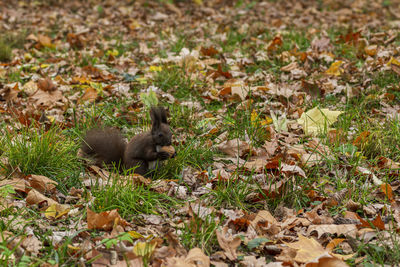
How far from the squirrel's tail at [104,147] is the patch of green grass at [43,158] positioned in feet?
0.49

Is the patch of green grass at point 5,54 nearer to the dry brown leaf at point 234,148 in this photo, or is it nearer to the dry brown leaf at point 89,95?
the dry brown leaf at point 89,95

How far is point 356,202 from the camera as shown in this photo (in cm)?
316

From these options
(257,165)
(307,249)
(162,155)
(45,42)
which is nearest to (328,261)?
(307,249)

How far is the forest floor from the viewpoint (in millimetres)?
2621

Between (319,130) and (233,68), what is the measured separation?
7.42ft

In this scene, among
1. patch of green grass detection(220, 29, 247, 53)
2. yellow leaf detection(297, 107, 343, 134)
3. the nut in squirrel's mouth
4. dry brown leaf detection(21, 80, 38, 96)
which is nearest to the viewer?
the nut in squirrel's mouth

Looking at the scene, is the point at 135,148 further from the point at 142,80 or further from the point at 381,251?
the point at 142,80

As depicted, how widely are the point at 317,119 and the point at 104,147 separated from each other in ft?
6.54

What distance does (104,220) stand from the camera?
2.80 metres

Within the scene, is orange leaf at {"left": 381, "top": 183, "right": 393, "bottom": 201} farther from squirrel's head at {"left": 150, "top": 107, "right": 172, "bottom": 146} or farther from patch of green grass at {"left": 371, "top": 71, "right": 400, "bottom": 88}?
patch of green grass at {"left": 371, "top": 71, "right": 400, "bottom": 88}

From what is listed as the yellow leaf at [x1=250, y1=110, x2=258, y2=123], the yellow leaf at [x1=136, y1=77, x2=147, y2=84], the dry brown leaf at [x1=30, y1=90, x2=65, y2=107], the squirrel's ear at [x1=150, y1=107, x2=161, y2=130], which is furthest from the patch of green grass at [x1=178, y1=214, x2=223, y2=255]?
the yellow leaf at [x1=136, y1=77, x2=147, y2=84]

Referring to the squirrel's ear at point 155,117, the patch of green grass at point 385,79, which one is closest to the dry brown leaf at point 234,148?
the squirrel's ear at point 155,117

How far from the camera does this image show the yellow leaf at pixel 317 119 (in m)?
4.09

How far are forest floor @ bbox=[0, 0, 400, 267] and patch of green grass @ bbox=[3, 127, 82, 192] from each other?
1 cm
